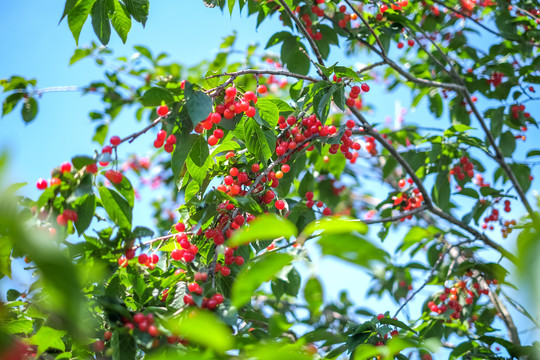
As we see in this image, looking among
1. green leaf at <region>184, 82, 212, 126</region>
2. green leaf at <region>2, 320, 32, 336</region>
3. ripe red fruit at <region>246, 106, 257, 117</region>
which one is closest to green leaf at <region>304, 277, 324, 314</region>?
green leaf at <region>184, 82, 212, 126</region>

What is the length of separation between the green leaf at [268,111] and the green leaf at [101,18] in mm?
759

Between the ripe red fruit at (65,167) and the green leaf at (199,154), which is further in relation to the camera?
the green leaf at (199,154)

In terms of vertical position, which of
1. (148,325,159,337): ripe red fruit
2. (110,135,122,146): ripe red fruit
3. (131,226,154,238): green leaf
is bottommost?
(148,325,159,337): ripe red fruit

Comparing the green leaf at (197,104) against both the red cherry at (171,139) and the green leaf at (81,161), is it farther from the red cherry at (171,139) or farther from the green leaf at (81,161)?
the green leaf at (81,161)

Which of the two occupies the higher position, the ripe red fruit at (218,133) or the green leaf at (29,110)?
the green leaf at (29,110)

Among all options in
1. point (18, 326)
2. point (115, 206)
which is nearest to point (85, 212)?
point (115, 206)

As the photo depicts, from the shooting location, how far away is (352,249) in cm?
60

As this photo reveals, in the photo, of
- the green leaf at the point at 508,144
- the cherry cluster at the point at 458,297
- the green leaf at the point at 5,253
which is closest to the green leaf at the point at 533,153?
the green leaf at the point at 508,144

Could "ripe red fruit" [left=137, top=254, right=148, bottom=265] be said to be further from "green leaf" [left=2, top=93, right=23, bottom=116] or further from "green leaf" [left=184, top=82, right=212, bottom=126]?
"green leaf" [left=2, top=93, right=23, bottom=116]

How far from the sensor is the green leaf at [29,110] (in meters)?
A: 3.12

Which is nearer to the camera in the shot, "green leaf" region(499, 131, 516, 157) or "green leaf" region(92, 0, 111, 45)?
"green leaf" region(92, 0, 111, 45)

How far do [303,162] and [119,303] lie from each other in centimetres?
147

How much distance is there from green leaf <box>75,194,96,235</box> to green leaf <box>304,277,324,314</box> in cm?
86

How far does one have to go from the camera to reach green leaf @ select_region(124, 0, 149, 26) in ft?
5.67
